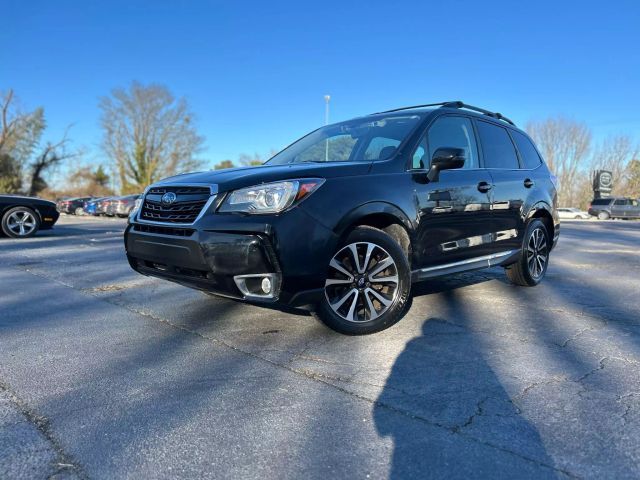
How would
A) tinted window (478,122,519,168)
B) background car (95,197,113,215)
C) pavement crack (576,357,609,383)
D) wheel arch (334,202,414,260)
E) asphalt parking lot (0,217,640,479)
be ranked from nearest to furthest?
asphalt parking lot (0,217,640,479), pavement crack (576,357,609,383), wheel arch (334,202,414,260), tinted window (478,122,519,168), background car (95,197,113,215)

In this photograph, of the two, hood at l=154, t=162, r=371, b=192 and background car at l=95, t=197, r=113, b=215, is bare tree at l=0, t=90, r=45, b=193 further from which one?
hood at l=154, t=162, r=371, b=192

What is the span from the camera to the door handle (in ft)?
14.5

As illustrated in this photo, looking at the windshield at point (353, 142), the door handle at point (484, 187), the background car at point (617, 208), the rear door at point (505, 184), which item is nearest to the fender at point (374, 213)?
the windshield at point (353, 142)

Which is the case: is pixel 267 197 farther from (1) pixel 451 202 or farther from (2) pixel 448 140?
(2) pixel 448 140

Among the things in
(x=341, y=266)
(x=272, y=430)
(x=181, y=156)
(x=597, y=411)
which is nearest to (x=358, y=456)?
(x=272, y=430)

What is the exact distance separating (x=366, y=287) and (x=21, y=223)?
32.2 ft

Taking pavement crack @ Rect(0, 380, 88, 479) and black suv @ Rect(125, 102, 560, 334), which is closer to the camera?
pavement crack @ Rect(0, 380, 88, 479)

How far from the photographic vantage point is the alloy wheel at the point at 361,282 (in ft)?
11.0

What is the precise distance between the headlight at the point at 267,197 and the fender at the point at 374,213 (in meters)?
0.33

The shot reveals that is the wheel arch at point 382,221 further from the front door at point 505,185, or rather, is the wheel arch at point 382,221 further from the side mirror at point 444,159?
the front door at point 505,185

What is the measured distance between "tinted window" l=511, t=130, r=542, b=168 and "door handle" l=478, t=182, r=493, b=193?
3.54ft

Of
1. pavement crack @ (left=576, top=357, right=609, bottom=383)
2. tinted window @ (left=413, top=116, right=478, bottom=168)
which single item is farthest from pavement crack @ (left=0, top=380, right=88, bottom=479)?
tinted window @ (left=413, top=116, right=478, bottom=168)

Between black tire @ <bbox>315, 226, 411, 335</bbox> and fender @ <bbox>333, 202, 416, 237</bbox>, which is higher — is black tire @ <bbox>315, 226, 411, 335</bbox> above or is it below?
below

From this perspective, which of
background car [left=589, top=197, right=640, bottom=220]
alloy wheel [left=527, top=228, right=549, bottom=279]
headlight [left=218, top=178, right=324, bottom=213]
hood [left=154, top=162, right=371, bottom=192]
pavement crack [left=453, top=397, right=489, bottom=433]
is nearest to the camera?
pavement crack [left=453, top=397, right=489, bottom=433]
